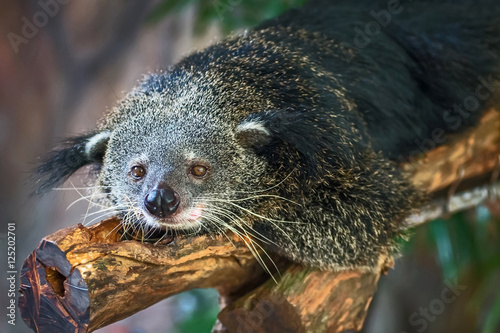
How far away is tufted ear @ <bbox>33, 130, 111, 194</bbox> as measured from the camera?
2299 millimetres

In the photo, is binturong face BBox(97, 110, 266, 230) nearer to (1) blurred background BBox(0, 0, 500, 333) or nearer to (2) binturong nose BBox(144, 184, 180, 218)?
(2) binturong nose BBox(144, 184, 180, 218)

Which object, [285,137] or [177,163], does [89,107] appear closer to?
[177,163]

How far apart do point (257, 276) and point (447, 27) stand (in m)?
1.84

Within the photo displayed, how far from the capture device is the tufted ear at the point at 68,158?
2.30 metres

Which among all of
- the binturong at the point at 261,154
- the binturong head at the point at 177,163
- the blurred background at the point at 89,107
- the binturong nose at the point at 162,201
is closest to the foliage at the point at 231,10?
the blurred background at the point at 89,107

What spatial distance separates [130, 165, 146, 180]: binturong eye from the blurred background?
6.64 ft

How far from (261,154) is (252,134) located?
120 millimetres

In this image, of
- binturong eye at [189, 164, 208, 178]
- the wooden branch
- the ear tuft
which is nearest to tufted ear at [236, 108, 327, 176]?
the ear tuft


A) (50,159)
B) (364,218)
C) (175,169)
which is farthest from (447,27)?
(50,159)

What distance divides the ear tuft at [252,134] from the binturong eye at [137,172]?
1.35ft

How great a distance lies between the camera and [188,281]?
81.8 inches

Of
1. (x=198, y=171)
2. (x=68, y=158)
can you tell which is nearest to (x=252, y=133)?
(x=198, y=171)

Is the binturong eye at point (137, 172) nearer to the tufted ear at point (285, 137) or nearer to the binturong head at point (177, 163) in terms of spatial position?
the binturong head at point (177, 163)

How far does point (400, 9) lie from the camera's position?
3125 mm
